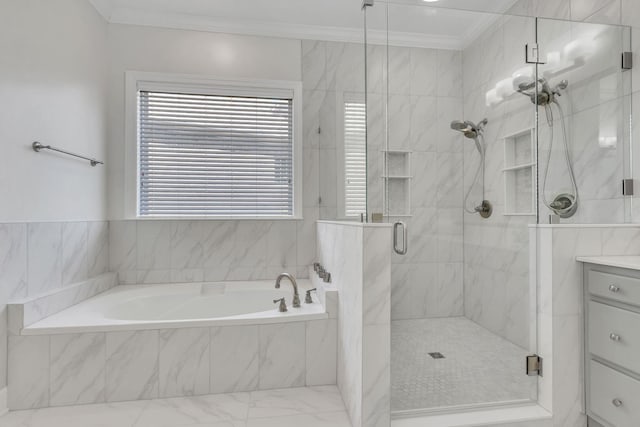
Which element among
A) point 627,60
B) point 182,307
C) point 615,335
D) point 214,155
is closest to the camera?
point 615,335

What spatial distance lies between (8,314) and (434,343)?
7.35ft

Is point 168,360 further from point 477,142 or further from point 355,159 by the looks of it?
point 477,142

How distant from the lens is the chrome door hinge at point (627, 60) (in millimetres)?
1770

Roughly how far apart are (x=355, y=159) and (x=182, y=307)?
1813 mm

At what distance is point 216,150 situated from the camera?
9.75 ft

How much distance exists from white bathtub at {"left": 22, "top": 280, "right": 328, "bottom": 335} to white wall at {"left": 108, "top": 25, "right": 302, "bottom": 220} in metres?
0.75

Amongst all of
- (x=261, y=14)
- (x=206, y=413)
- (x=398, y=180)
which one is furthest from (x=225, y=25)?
(x=206, y=413)

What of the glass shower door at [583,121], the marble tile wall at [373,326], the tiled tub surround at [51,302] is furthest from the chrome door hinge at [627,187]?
the tiled tub surround at [51,302]

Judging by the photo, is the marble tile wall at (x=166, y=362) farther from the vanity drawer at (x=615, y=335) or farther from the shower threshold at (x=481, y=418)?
the vanity drawer at (x=615, y=335)

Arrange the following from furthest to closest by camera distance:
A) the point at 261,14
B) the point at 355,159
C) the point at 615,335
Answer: the point at 261,14, the point at 355,159, the point at 615,335

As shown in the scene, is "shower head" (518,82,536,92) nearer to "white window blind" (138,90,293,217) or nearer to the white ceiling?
the white ceiling

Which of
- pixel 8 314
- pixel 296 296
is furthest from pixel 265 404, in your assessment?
pixel 8 314

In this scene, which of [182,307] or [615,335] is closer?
[615,335]

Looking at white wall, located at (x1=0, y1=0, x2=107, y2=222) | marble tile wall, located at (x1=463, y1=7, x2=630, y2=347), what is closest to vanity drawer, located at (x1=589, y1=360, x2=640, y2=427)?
marble tile wall, located at (x1=463, y1=7, x2=630, y2=347)
